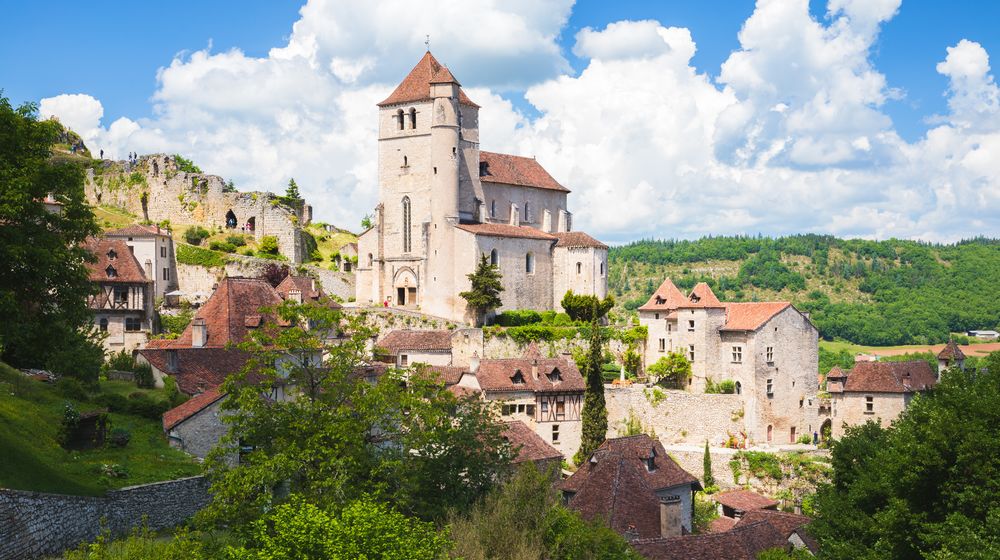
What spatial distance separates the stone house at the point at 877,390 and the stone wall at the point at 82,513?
1600 inches

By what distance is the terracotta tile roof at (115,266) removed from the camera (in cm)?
5744

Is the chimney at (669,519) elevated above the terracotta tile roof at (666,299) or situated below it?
below

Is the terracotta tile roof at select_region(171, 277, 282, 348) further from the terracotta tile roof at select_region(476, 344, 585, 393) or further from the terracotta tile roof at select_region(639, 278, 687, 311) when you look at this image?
the terracotta tile roof at select_region(639, 278, 687, 311)

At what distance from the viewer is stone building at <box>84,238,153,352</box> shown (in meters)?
57.6

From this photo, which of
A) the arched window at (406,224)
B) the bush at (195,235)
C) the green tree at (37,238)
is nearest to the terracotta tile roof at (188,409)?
the green tree at (37,238)

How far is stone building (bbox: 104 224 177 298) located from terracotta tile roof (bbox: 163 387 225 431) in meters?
32.1

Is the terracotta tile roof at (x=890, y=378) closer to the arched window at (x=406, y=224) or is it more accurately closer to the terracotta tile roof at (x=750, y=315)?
the terracotta tile roof at (x=750, y=315)

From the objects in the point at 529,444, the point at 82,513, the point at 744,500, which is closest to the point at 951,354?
the point at 744,500

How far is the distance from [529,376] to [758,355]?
549 inches

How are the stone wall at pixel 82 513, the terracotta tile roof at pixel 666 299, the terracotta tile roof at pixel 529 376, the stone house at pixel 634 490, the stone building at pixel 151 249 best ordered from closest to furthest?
the stone wall at pixel 82 513 → the stone house at pixel 634 490 → the terracotta tile roof at pixel 529 376 → the terracotta tile roof at pixel 666 299 → the stone building at pixel 151 249

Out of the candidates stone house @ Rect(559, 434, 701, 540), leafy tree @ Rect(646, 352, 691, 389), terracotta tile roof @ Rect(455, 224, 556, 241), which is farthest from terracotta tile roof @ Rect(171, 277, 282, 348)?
leafy tree @ Rect(646, 352, 691, 389)

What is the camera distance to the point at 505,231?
7281 cm

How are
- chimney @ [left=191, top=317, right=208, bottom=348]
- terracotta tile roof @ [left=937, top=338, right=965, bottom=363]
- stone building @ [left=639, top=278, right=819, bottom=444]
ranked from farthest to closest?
terracotta tile roof @ [left=937, top=338, right=965, bottom=363] < stone building @ [left=639, top=278, right=819, bottom=444] < chimney @ [left=191, top=317, right=208, bottom=348]

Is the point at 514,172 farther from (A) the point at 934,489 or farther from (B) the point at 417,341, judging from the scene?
(A) the point at 934,489
